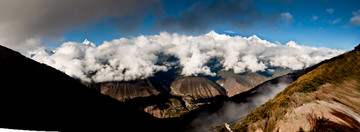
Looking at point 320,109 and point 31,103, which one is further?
point 31,103

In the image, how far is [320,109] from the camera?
123 feet

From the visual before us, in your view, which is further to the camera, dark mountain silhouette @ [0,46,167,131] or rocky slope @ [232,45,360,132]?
dark mountain silhouette @ [0,46,167,131]

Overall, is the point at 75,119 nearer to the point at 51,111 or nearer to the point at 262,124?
the point at 51,111

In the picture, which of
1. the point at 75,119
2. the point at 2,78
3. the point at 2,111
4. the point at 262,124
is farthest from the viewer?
the point at 75,119

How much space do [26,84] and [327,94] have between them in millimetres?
118980

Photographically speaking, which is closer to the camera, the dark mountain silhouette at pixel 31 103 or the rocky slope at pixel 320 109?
the rocky slope at pixel 320 109

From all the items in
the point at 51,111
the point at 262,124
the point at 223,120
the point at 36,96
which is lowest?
the point at 223,120

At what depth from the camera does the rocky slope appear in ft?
103

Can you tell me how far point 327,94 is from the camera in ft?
174

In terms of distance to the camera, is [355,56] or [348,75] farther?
[355,56]

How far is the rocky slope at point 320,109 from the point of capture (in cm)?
3125

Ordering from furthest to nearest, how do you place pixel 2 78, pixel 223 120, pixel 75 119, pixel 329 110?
pixel 223 120, pixel 75 119, pixel 2 78, pixel 329 110

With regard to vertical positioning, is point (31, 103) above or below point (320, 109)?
→ above

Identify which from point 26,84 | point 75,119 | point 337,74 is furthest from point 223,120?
point 26,84
